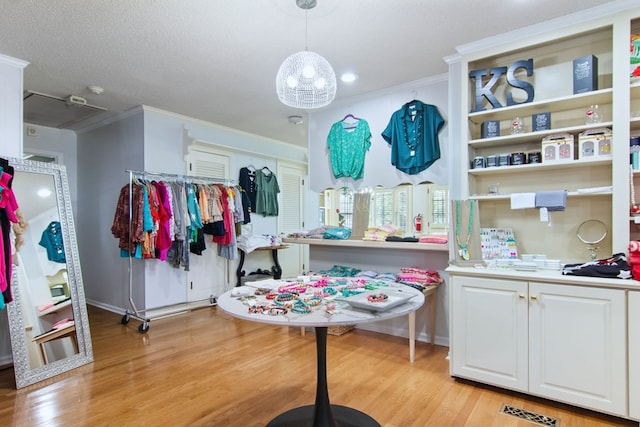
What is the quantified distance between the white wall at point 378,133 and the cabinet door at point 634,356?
5.62 feet

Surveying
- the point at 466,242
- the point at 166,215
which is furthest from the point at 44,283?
the point at 466,242

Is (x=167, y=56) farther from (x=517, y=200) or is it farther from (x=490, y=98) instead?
(x=517, y=200)

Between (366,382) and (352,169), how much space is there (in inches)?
86.8

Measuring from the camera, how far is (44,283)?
122 inches

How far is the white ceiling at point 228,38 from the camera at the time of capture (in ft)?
7.66

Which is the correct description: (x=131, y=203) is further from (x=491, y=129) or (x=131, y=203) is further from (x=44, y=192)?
(x=491, y=129)

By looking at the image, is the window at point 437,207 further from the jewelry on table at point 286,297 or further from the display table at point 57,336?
the display table at point 57,336

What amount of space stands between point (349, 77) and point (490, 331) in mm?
2518

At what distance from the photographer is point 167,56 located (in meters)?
3.03

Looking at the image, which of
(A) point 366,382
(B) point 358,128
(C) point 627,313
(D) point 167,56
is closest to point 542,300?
(C) point 627,313

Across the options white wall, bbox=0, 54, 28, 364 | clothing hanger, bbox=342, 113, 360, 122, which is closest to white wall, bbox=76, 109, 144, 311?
white wall, bbox=0, 54, 28, 364

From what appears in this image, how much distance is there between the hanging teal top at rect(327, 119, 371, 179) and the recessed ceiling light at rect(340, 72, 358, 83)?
53 cm

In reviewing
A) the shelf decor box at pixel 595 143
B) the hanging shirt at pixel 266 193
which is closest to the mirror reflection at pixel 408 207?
the hanging shirt at pixel 266 193

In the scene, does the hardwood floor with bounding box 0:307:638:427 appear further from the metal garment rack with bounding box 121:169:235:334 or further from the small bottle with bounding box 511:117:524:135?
the small bottle with bounding box 511:117:524:135
